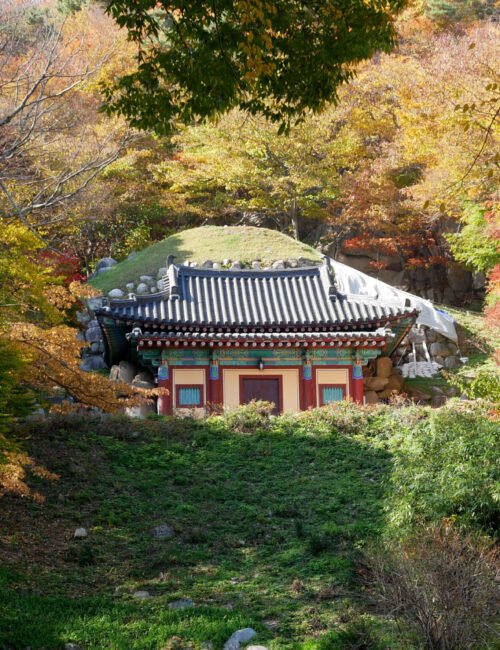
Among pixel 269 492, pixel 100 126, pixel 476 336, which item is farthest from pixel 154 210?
pixel 269 492

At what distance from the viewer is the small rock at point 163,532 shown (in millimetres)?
12414

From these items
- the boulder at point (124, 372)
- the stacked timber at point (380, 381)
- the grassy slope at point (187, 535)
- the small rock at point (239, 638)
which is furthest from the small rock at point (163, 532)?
the stacked timber at point (380, 381)

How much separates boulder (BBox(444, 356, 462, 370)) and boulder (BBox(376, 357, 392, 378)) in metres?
3.30

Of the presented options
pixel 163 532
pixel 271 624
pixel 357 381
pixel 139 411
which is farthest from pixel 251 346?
pixel 271 624

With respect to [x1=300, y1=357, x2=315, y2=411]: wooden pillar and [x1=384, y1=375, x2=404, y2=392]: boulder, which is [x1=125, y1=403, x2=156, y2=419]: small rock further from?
[x1=384, y1=375, x2=404, y2=392]: boulder

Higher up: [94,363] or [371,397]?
[94,363]

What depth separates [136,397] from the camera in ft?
42.7

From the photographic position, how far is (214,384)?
73.9 ft

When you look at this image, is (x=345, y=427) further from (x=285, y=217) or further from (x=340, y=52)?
(x=285, y=217)

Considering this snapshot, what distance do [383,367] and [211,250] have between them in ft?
30.6

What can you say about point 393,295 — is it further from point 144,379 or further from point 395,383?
point 144,379

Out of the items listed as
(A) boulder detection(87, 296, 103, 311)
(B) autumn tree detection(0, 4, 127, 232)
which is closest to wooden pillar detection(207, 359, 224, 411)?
(B) autumn tree detection(0, 4, 127, 232)

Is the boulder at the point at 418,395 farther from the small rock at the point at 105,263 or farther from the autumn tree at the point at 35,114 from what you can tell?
the small rock at the point at 105,263

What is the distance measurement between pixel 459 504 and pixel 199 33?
6.80m
